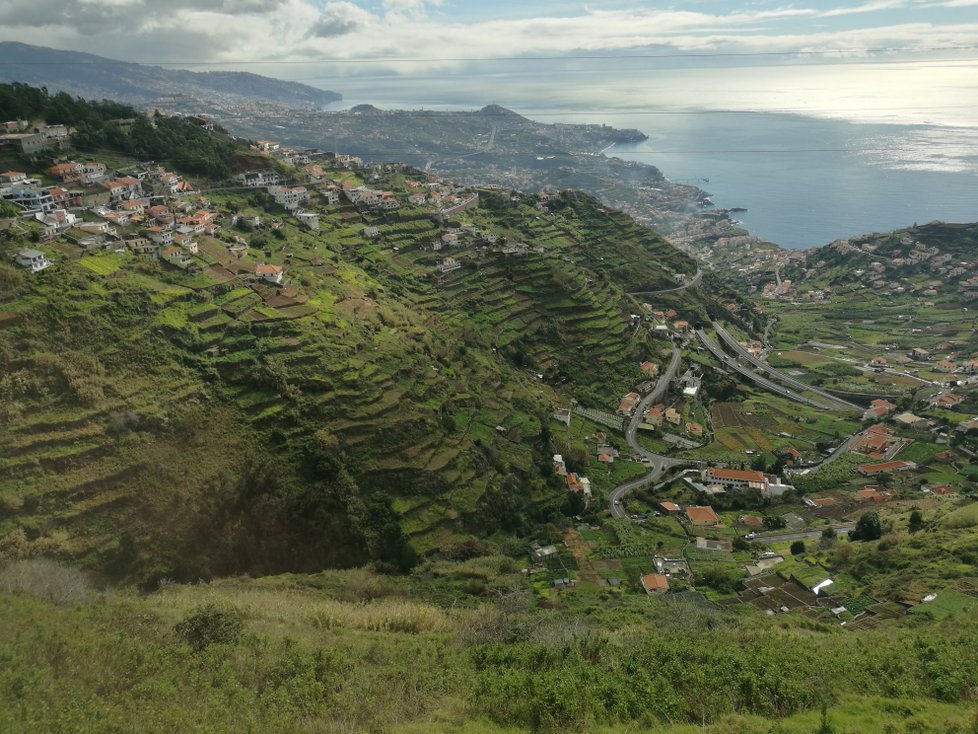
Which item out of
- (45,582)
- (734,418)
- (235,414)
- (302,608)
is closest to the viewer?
(45,582)

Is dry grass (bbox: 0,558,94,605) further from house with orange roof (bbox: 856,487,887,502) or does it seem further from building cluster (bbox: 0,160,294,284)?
house with orange roof (bbox: 856,487,887,502)

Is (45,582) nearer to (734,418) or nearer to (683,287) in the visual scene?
(734,418)

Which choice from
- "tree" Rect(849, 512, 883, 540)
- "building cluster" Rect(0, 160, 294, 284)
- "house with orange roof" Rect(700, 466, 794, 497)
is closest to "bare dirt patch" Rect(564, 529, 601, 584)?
"house with orange roof" Rect(700, 466, 794, 497)

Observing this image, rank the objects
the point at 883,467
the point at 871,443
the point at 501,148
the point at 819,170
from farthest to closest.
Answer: the point at 501,148 → the point at 819,170 → the point at 871,443 → the point at 883,467

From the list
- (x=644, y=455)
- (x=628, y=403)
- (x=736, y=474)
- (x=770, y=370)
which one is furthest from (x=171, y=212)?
(x=770, y=370)

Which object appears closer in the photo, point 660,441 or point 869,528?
point 869,528

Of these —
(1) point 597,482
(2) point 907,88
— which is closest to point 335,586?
(1) point 597,482
